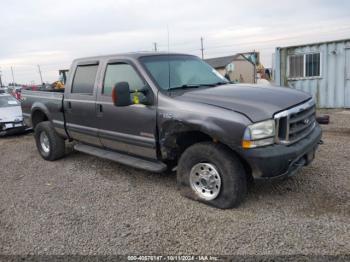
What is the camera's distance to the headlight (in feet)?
11.7

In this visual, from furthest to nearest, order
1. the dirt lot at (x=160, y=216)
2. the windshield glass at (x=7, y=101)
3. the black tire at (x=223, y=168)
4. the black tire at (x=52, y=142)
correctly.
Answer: the windshield glass at (x=7, y=101) < the black tire at (x=52, y=142) < the black tire at (x=223, y=168) < the dirt lot at (x=160, y=216)

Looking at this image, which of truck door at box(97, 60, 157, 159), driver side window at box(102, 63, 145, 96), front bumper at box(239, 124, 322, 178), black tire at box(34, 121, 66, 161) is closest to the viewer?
front bumper at box(239, 124, 322, 178)

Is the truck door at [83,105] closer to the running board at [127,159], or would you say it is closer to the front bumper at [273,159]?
the running board at [127,159]

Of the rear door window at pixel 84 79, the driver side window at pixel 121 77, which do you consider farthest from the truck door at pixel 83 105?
the driver side window at pixel 121 77

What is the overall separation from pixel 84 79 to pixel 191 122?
2528 mm

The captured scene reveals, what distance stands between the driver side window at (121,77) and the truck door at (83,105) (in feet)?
0.99

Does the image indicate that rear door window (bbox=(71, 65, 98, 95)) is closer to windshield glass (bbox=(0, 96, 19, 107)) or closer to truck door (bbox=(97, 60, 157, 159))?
truck door (bbox=(97, 60, 157, 159))

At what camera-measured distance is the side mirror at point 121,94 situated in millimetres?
4180

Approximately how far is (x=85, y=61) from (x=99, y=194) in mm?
2332

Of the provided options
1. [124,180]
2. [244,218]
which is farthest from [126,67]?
[244,218]

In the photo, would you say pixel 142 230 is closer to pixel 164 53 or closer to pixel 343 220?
pixel 343 220

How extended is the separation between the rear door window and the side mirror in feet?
4.35

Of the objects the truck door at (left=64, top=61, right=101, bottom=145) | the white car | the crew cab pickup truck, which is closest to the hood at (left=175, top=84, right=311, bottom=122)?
the crew cab pickup truck

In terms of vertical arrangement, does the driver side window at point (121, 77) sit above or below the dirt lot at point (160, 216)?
above
